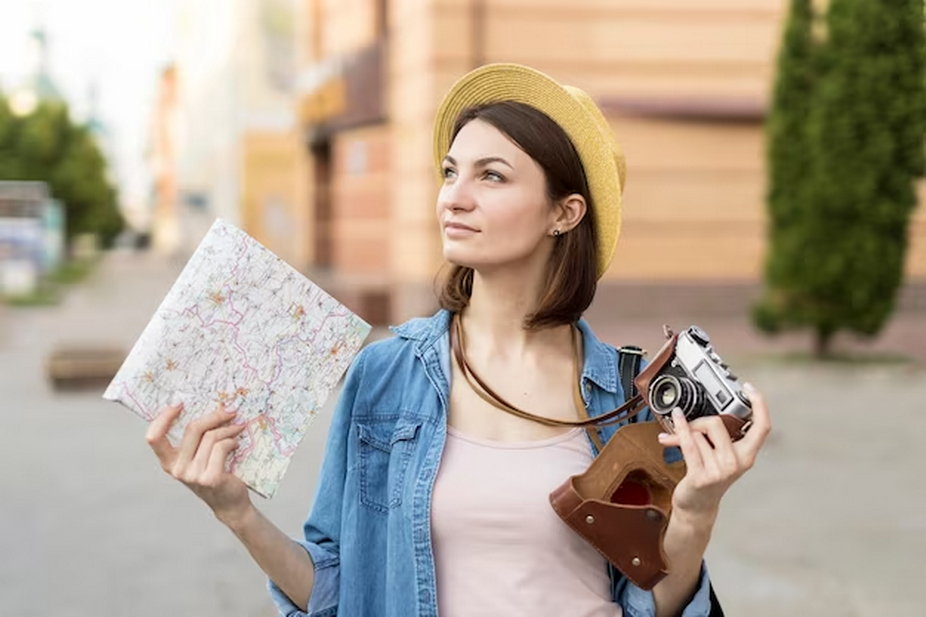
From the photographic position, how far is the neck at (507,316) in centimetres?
204

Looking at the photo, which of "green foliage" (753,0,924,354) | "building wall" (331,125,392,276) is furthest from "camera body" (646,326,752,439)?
"building wall" (331,125,392,276)

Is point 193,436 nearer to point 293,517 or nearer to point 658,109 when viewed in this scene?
point 293,517

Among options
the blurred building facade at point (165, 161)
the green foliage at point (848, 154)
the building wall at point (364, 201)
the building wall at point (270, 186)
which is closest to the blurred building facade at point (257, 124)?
the building wall at point (270, 186)

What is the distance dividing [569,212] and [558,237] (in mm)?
55

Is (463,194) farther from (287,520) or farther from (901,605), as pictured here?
(287,520)

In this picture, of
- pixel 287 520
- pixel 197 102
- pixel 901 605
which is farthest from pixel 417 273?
pixel 197 102

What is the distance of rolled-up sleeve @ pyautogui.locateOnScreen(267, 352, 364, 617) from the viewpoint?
1.92 m

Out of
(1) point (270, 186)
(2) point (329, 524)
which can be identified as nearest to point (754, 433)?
(2) point (329, 524)

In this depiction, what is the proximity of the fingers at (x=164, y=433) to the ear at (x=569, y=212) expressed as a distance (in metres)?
0.72

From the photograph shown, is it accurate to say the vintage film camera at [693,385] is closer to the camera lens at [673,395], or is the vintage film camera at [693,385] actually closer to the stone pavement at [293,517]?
the camera lens at [673,395]

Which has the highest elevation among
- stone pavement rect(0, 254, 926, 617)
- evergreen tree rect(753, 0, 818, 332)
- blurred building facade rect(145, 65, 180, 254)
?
evergreen tree rect(753, 0, 818, 332)

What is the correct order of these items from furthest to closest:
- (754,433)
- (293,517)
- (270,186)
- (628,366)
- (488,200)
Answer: (270,186), (293,517), (628,366), (488,200), (754,433)

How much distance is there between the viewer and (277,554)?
72.5 inches

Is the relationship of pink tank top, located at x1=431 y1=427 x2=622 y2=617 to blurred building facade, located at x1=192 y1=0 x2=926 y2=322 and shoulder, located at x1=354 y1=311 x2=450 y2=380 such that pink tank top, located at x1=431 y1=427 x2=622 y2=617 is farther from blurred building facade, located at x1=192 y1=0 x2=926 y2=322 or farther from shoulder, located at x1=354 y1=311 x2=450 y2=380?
blurred building facade, located at x1=192 y1=0 x2=926 y2=322
